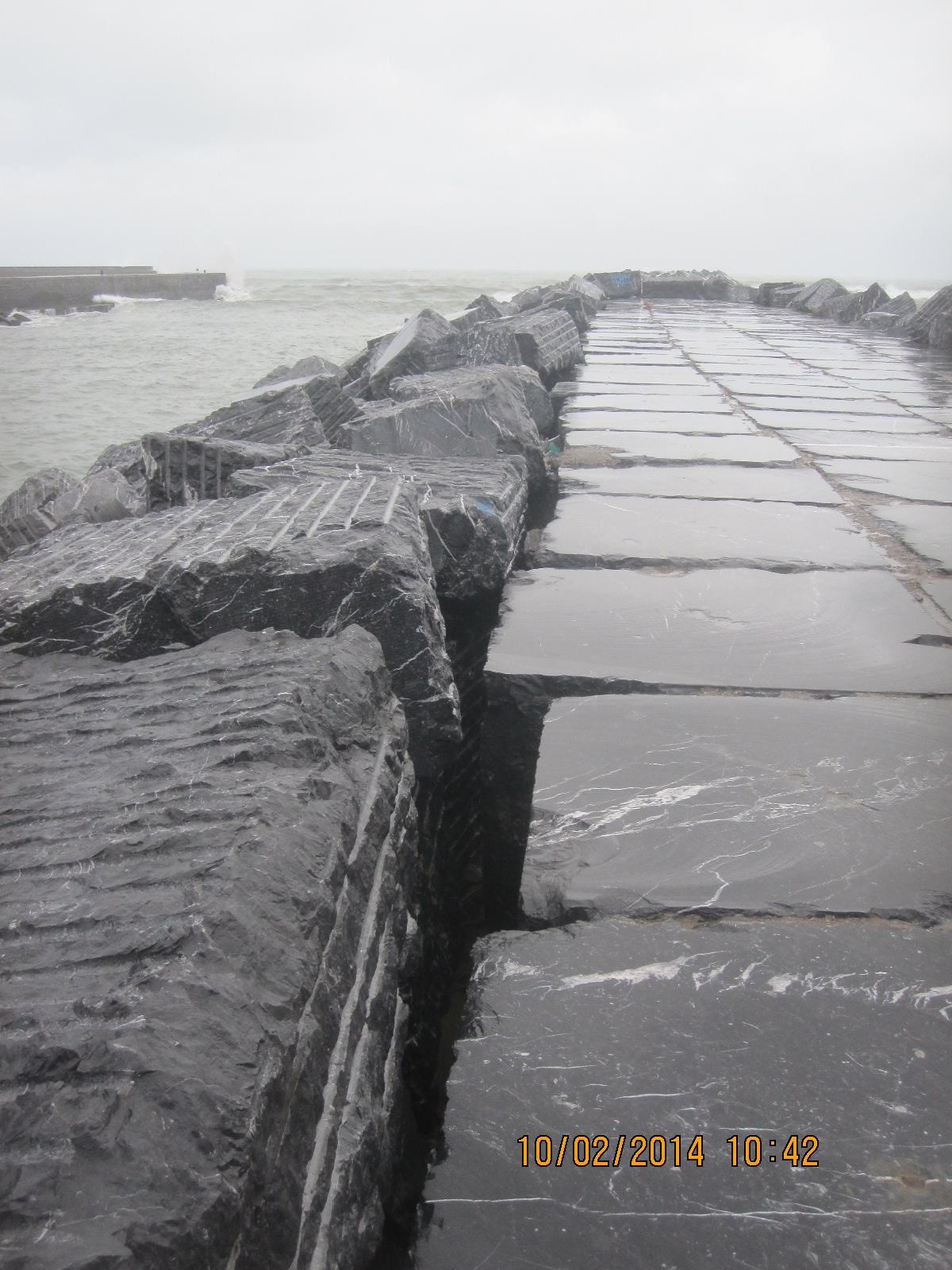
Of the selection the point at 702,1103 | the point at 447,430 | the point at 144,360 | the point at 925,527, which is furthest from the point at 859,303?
the point at 144,360

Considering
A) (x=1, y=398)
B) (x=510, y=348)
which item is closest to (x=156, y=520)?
(x=510, y=348)

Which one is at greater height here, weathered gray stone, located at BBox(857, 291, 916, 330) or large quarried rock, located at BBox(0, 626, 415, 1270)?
weathered gray stone, located at BBox(857, 291, 916, 330)

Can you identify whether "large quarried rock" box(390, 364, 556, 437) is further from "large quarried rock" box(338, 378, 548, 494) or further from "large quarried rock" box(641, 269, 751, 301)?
"large quarried rock" box(641, 269, 751, 301)

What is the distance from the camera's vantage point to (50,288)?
33438 millimetres

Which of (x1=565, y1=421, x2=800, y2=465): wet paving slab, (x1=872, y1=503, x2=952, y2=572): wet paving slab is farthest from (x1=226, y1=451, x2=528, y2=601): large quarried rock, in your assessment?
(x1=565, y1=421, x2=800, y2=465): wet paving slab

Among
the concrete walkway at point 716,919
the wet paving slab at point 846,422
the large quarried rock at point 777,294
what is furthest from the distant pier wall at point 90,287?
the concrete walkway at point 716,919

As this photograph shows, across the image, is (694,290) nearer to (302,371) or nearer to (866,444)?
(302,371)

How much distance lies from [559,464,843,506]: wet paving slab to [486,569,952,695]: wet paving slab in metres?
0.80

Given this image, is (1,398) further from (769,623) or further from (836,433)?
(769,623)

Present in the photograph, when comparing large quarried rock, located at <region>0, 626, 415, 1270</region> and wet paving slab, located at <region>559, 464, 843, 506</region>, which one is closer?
large quarried rock, located at <region>0, 626, 415, 1270</region>

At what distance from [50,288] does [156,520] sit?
3701 centimetres

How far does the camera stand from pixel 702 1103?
93 centimetres

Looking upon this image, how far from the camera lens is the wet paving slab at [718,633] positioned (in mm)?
1928

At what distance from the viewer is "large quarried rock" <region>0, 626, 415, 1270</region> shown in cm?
67
